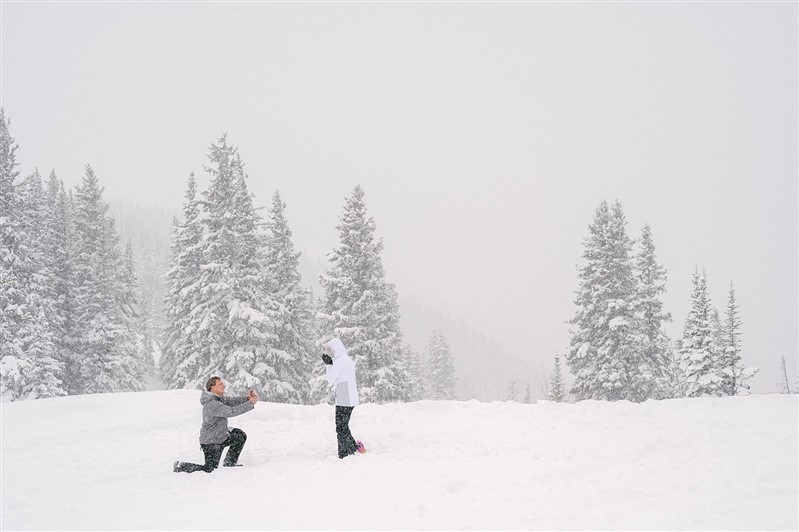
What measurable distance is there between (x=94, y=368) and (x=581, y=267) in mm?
28300

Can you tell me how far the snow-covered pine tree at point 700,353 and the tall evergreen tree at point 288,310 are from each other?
20.2 metres

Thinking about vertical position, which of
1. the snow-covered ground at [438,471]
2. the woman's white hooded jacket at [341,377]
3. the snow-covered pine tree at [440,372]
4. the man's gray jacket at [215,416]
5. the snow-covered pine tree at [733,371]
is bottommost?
the snow-covered pine tree at [440,372]

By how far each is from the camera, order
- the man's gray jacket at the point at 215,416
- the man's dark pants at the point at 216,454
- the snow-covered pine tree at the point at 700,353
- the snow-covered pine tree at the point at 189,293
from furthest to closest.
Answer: the snow-covered pine tree at the point at 700,353 < the snow-covered pine tree at the point at 189,293 < the man's gray jacket at the point at 215,416 < the man's dark pants at the point at 216,454

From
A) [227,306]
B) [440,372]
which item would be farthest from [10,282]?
[440,372]

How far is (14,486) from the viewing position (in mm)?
8219

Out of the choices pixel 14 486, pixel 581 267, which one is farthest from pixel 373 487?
pixel 581 267

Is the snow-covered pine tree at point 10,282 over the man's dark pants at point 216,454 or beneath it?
over

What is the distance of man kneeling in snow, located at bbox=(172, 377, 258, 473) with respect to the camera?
28.3ft

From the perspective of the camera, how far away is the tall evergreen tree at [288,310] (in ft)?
84.9

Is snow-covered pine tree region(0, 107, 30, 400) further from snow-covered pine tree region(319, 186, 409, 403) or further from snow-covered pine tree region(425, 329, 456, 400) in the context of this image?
snow-covered pine tree region(425, 329, 456, 400)

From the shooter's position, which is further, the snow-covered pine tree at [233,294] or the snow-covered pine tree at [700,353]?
the snow-covered pine tree at [700,353]

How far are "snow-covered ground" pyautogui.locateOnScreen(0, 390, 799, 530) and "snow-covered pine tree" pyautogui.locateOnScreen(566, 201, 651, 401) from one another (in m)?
14.8

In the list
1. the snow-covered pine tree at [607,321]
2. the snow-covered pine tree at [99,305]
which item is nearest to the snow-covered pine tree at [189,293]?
the snow-covered pine tree at [99,305]

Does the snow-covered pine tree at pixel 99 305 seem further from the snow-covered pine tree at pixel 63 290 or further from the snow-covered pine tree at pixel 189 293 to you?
the snow-covered pine tree at pixel 189 293
